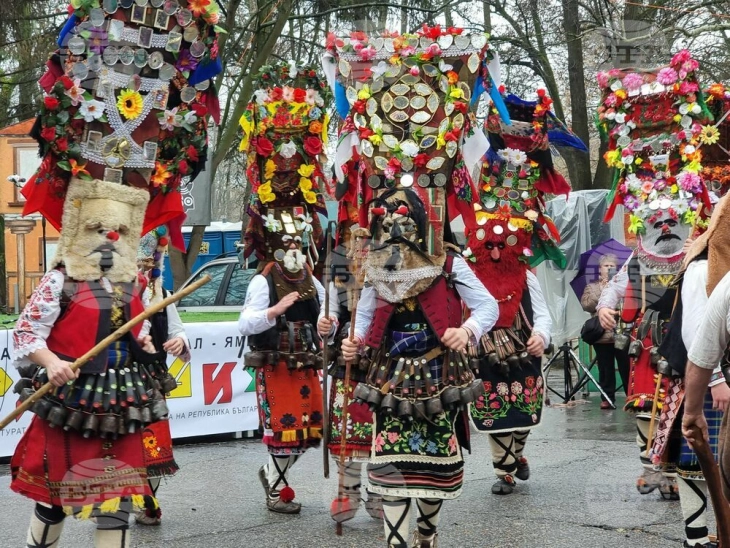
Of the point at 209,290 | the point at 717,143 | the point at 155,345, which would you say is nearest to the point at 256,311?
the point at 155,345

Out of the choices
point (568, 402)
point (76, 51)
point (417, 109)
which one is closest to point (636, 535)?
point (417, 109)

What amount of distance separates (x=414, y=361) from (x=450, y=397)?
10.9 inches

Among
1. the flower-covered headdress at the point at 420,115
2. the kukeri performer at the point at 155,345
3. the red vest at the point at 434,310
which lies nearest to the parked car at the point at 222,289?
the kukeri performer at the point at 155,345

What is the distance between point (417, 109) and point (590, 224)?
9.52 meters

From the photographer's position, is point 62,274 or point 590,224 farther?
point 590,224

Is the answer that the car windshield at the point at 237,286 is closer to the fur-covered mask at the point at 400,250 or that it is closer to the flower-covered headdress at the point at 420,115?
the flower-covered headdress at the point at 420,115

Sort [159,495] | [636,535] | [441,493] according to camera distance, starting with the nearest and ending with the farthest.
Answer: [441,493] < [636,535] < [159,495]

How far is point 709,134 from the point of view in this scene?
617 cm

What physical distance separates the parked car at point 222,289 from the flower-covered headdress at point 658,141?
21.4ft

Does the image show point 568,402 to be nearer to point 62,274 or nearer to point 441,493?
point 441,493

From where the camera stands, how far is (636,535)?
586cm

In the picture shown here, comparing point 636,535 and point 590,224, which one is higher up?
point 590,224

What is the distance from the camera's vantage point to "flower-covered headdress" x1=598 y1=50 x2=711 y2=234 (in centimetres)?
616

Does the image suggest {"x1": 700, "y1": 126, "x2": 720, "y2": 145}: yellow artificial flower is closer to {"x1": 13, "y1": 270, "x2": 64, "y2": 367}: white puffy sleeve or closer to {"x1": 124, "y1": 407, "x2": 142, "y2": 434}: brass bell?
{"x1": 124, "y1": 407, "x2": 142, "y2": 434}: brass bell
